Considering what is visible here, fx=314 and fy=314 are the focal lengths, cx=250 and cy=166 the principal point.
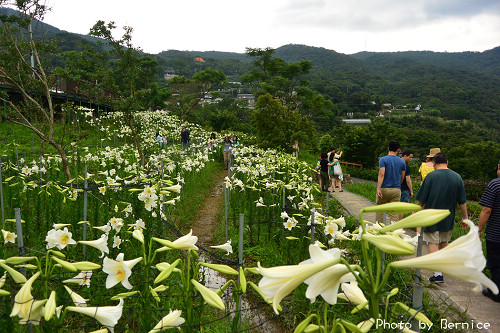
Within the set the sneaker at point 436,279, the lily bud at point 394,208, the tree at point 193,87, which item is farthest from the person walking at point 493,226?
the tree at point 193,87

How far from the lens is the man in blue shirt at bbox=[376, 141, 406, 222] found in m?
4.99

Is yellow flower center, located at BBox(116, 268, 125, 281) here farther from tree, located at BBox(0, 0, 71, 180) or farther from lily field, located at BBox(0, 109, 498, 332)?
tree, located at BBox(0, 0, 71, 180)

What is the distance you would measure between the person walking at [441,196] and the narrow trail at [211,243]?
1.98 meters

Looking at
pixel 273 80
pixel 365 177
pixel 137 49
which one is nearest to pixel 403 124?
pixel 273 80

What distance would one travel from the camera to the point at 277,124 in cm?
→ 1113

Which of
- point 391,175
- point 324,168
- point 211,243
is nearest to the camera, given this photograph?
point 391,175

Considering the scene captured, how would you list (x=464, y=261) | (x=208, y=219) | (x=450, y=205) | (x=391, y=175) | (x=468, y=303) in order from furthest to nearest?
(x=208, y=219) → (x=391, y=175) → (x=450, y=205) → (x=468, y=303) → (x=464, y=261)

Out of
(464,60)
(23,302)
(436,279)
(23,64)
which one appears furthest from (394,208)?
(464,60)

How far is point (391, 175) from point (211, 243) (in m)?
3.20

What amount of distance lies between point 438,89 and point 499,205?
91.1 m

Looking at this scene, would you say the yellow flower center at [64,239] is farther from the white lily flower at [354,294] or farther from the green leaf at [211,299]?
the white lily flower at [354,294]

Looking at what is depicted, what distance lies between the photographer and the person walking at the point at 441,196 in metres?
3.66

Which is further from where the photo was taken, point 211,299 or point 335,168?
point 335,168

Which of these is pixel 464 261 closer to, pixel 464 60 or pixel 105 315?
pixel 105 315
